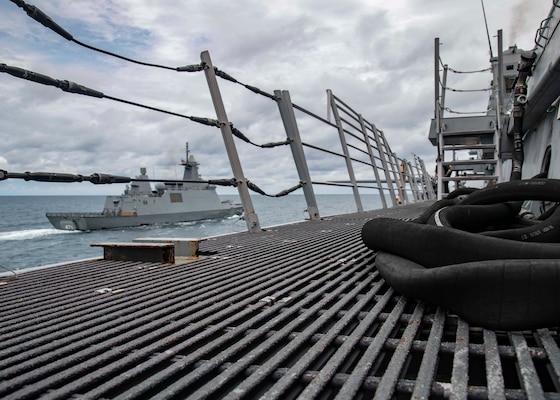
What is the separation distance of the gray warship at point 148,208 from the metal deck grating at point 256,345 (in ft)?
99.2

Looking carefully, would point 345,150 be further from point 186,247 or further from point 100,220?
point 100,220

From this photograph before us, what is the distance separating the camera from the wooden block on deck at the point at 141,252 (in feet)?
7.36

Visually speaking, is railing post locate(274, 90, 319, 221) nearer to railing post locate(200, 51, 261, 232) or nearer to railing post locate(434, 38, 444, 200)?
railing post locate(200, 51, 261, 232)

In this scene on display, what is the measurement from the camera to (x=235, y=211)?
42.9 m

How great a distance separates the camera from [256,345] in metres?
1.00

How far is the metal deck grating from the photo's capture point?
76 cm

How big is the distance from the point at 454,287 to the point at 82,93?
2.26 metres

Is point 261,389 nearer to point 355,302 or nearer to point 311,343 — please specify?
point 311,343

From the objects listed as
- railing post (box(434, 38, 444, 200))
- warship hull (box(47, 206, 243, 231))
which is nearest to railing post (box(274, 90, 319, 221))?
railing post (box(434, 38, 444, 200))

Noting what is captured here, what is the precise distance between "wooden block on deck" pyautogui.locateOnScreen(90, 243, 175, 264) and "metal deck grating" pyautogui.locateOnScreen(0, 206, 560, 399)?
0.50 metres

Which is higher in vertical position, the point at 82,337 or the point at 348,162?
the point at 348,162

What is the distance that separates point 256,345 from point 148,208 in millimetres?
33008

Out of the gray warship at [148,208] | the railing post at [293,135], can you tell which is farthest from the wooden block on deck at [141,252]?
the gray warship at [148,208]

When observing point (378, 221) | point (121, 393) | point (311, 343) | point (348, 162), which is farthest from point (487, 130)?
point (121, 393)
